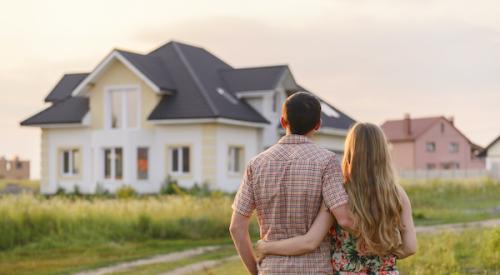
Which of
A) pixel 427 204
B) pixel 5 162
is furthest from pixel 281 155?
pixel 5 162

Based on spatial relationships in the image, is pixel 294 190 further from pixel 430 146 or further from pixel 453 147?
pixel 453 147

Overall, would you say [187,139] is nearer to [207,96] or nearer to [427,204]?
[207,96]

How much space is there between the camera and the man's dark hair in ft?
15.9

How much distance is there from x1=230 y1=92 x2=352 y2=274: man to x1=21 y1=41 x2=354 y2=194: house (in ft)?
84.7

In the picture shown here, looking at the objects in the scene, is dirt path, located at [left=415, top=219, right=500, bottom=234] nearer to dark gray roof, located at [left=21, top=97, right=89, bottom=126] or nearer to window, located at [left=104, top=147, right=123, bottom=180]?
window, located at [left=104, top=147, right=123, bottom=180]

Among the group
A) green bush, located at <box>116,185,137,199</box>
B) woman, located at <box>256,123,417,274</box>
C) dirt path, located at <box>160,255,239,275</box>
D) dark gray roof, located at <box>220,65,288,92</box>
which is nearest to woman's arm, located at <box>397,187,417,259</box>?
woman, located at <box>256,123,417,274</box>

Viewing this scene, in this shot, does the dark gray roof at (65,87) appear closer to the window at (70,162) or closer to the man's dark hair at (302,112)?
the window at (70,162)

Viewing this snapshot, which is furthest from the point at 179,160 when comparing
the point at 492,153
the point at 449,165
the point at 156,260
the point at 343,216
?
the point at 449,165

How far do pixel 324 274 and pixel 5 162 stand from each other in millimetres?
63169

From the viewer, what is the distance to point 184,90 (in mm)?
33031

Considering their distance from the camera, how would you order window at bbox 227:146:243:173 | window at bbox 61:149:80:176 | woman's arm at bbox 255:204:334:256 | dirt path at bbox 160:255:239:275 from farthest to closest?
window at bbox 61:149:80:176, window at bbox 227:146:243:173, dirt path at bbox 160:255:239:275, woman's arm at bbox 255:204:334:256

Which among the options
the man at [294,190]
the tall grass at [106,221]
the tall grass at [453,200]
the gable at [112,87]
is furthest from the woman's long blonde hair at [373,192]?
the gable at [112,87]

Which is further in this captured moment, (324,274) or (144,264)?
(144,264)

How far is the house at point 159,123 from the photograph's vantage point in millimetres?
31891
